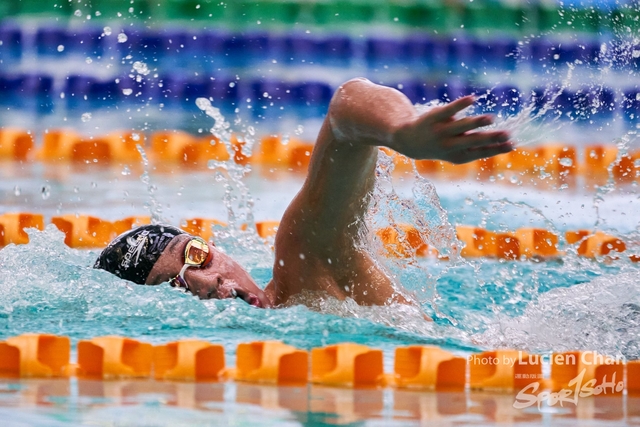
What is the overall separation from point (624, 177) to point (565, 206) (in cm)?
97

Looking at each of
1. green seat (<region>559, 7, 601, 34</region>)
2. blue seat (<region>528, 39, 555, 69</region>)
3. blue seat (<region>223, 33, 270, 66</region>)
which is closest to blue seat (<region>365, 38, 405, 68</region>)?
blue seat (<region>223, 33, 270, 66</region>)

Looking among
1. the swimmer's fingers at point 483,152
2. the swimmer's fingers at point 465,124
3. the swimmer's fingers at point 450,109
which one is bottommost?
the swimmer's fingers at point 483,152

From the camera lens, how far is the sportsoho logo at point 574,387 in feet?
6.89

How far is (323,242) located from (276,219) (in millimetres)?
2368

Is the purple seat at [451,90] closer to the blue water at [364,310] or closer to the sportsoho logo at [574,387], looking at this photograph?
the blue water at [364,310]

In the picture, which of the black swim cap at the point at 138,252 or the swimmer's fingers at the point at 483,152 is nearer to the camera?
the swimmer's fingers at the point at 483,152

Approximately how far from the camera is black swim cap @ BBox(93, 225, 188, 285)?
2701 mm

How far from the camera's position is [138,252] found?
8.88ft

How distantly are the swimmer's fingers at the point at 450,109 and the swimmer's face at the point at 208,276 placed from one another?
114 centimetres

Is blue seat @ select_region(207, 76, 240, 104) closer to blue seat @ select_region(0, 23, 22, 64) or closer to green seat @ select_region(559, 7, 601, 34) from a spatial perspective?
blue seat @ select_region(0, 23, 22, 64)

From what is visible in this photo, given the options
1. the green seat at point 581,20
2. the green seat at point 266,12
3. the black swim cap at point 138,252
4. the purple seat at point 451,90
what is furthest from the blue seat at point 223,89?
the black swim cap at point 138,252

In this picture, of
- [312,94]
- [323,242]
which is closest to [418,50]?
[312,94]

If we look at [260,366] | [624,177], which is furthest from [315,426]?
[624,177]

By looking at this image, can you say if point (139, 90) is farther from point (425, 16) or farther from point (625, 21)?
point (625, 21)
